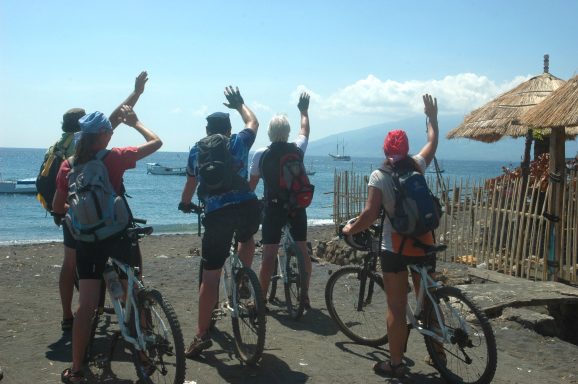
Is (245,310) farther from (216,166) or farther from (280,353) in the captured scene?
(216,166)

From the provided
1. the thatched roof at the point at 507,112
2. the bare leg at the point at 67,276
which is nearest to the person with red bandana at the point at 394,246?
the bare leg at the point at 67,276

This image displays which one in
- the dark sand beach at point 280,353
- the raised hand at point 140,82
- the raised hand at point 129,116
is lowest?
the dark sand beach at point 280,353

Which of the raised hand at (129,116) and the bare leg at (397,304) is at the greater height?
the raised hand at (129,116)

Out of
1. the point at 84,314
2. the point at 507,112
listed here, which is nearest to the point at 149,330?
the point at 84,314

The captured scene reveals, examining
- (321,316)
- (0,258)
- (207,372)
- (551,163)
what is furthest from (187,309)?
(0,258)

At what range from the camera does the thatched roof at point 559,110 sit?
25.4ft

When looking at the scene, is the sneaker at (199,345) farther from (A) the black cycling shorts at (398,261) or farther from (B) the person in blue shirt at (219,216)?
(A) the black cycling shorts at (398,261)

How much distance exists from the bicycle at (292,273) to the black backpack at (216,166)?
1480mm

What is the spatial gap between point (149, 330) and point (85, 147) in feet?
4.25

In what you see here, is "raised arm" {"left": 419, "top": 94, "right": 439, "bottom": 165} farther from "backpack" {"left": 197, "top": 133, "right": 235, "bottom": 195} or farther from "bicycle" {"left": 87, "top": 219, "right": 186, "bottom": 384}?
"bicycle" {"left": 87, "top": 219, "right": 186, "bottom": 384}

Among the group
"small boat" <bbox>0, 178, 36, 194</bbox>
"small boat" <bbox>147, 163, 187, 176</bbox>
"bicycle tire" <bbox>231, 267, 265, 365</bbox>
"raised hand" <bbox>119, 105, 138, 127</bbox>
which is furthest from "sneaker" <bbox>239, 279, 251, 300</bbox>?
"small boat" <bbox>147, 163, 187, 176</bbox>

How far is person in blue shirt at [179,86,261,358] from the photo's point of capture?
15.1 feet

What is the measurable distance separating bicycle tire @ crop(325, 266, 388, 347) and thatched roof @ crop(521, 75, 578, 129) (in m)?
4.02

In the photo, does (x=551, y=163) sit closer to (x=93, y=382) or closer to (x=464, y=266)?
(x=464, y=266)
